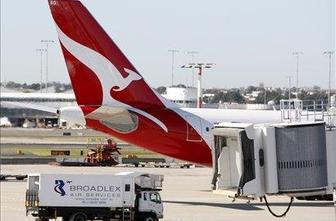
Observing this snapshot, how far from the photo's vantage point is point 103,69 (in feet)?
187

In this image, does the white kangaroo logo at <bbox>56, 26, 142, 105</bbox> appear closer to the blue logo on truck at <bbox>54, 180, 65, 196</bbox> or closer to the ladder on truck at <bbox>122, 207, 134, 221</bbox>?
the blue logo on truck at <bbox>54, 180, 65, 196</bbox>

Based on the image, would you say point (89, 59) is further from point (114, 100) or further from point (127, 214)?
point (127, 214)

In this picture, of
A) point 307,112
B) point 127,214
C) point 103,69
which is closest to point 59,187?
point 127,214

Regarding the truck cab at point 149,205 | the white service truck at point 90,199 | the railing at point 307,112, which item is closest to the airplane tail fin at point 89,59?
the white service truck at point 90,199

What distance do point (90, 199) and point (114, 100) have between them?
15341 mm

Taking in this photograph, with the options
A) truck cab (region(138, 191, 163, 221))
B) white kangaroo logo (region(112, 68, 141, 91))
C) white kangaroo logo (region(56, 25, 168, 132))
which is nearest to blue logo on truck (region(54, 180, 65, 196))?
truck cab (region(138, 191, 163, 221))

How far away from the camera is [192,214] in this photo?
4744cm

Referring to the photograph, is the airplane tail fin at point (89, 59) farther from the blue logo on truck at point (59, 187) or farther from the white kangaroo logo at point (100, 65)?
the blue logo on truck at point (59, 187)

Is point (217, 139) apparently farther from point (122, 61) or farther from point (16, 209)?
point (122, 61)

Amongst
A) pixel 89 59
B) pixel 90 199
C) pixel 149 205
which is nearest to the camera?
pixel 90 199

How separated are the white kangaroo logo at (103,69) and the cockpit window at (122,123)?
0.81 meters

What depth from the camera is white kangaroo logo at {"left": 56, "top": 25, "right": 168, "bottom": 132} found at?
185 ft

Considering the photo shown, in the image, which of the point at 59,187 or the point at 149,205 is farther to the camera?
the point at 149,205

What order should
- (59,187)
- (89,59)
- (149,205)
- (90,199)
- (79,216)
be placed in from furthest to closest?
1. (89,59)
2. (149,205)
3. (59,187)
4. (90,199)
5. (79,216)
